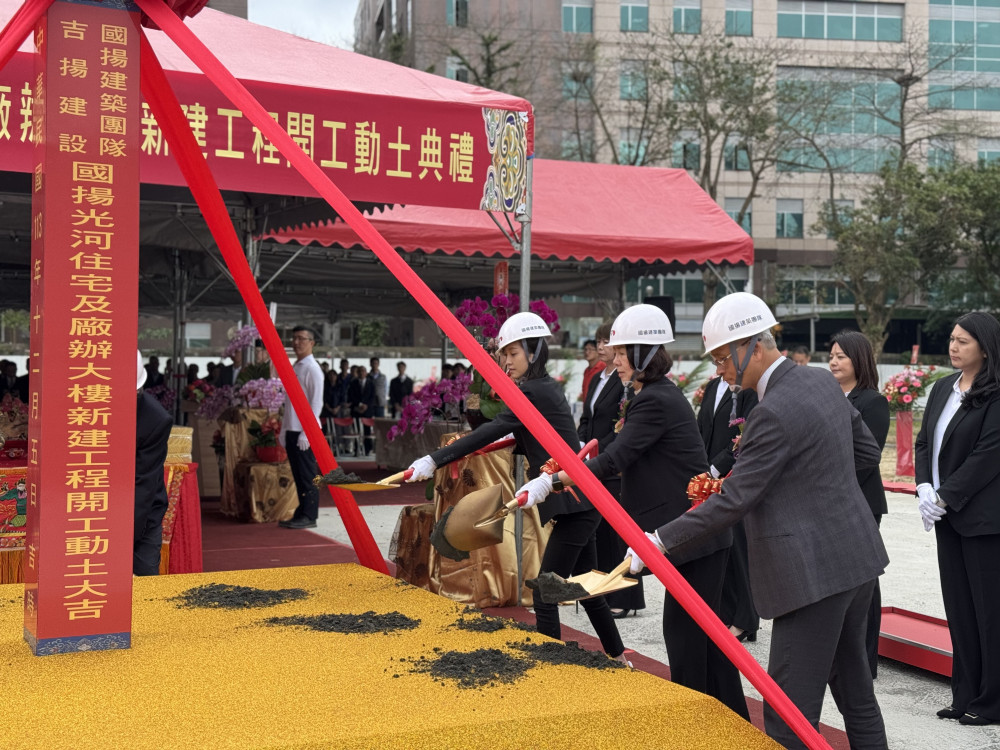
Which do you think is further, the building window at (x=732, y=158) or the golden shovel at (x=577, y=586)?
the building window at (x=732, y=158)

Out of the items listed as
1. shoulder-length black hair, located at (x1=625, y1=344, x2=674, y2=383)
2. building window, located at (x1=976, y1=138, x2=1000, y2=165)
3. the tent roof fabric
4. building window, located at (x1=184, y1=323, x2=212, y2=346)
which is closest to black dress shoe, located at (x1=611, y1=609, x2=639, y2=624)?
shoulder-length black hair, located at (x1=625, y1=344, x2=674, y2=383)

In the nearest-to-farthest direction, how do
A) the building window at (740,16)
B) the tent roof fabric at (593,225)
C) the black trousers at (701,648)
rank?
the black trousers at (701,648) → the tent roof fabric at (593,225) → the building window at (740,16)

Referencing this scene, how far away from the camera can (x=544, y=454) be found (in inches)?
179


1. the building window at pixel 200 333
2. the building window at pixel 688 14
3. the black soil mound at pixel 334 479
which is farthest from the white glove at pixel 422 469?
the building window at pixel 200 333

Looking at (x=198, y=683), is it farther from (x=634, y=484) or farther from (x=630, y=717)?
(x=634, y=484)

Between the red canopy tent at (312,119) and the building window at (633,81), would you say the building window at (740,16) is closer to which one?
the building window at (633,81)

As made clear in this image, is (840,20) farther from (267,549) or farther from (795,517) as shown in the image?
(795,517)

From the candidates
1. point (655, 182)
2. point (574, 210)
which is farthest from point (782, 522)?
point (655, 182)

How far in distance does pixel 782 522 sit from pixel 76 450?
2.09 m

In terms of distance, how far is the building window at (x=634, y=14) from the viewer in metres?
35.6

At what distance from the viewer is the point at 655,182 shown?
13578 millimetres

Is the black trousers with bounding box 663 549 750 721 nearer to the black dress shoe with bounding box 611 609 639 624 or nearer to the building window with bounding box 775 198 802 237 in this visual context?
the black dress shoe with bounding box 611 609 639 624

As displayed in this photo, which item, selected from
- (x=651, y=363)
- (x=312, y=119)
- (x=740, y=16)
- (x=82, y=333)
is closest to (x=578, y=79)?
(x=740, y=16)

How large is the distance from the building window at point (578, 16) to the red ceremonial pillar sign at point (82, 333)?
112ft
